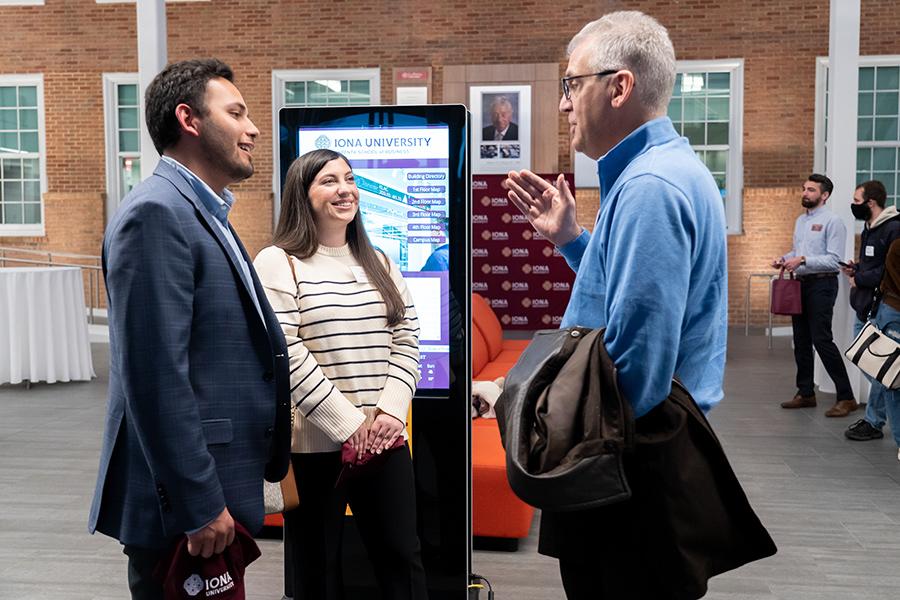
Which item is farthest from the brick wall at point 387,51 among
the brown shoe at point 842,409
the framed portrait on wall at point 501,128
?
the brown shoe at point 842,409

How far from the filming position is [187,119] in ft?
5.81

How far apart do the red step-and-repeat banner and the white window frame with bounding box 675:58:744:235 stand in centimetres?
463

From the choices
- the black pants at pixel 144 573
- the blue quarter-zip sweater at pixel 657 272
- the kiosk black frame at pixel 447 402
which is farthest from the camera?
the kiosk black frame at pixel 447 402

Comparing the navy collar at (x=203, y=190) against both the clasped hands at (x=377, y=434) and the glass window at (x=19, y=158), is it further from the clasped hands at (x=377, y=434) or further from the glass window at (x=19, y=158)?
the glass window at (x=19, y=158)

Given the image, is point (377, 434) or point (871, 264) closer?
point (377, 434)

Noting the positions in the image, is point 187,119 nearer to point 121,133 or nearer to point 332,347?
point 332,347

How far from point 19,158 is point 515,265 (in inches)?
347

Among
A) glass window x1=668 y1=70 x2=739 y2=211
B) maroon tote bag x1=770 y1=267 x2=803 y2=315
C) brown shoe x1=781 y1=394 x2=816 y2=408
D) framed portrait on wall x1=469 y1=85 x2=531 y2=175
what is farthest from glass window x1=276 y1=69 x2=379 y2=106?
brown shoe x1=781 y1=394 x2=816 y2=408

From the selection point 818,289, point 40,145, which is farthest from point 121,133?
point 818,289

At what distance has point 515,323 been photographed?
924cm

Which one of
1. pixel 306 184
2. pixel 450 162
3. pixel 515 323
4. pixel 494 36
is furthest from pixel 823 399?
pixel 494 36

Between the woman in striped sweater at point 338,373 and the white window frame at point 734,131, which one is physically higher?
the white window frame at point 734,131

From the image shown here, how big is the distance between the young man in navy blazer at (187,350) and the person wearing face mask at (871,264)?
531cm

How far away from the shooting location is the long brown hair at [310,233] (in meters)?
2.48
